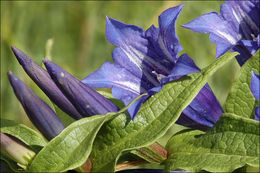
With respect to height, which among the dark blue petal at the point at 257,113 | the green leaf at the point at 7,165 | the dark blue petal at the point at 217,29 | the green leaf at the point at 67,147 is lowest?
the green leaf at the point at 7,165

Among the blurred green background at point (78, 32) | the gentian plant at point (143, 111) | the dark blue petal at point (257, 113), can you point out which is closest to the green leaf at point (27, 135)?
the gentian plant at point (143, 111)

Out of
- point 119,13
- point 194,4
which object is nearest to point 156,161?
point 194,4

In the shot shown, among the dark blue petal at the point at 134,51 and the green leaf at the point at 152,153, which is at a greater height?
the dark blue petal at the point at 134,51

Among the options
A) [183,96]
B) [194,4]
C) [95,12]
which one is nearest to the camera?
[183,96]

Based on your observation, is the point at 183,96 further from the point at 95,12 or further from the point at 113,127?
the point at 95,12

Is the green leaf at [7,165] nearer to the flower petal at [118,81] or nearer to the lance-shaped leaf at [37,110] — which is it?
the lance-shaped leaf at [37,110]

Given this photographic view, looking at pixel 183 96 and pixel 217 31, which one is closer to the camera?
pixel 183 96
